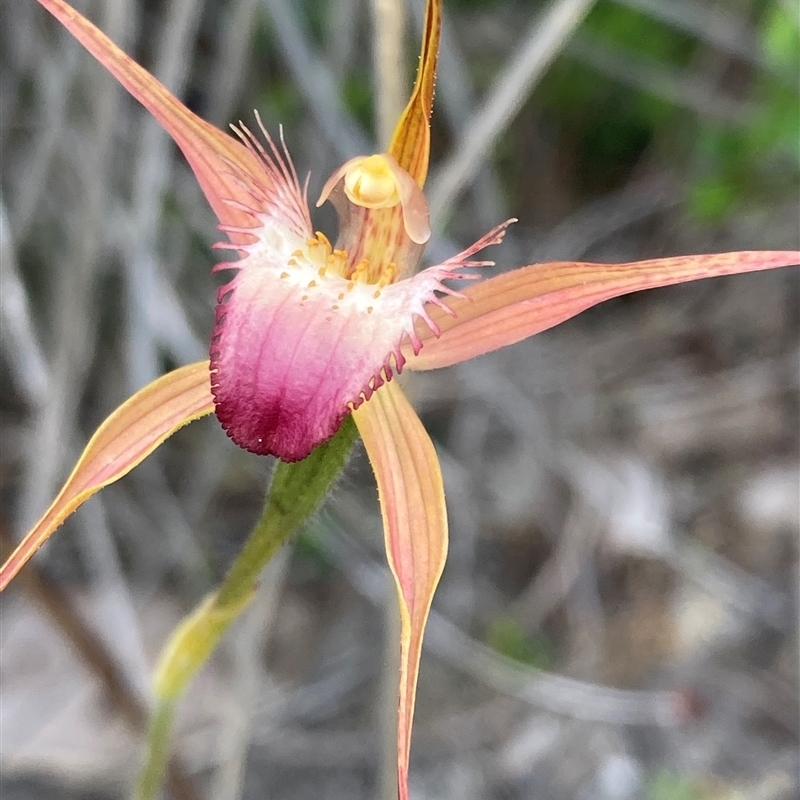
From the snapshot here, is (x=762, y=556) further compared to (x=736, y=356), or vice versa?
(x=736, y=356)

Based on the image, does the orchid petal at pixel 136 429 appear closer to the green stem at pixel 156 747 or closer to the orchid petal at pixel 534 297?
the orchid petal at pixel 534 297

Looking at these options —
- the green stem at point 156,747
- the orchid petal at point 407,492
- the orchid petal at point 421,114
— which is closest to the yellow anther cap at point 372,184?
the orchid petal at point 421,114

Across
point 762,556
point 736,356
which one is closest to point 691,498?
point 762,556

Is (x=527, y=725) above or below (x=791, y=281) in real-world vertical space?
below

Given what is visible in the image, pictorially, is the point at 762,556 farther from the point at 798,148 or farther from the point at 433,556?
the point at 433,556

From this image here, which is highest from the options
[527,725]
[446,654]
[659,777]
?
[446,654]

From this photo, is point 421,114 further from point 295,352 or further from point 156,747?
point 156,747
